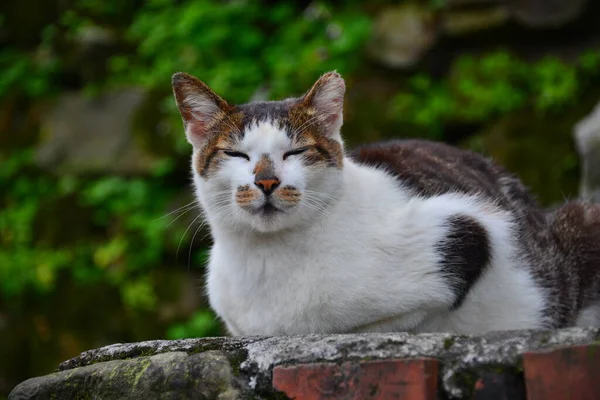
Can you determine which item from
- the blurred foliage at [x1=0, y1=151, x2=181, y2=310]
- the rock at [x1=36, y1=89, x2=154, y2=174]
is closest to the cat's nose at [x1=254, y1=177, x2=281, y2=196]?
the blurred foliage at [x1=0, y1=151, x2=181, y2=310]

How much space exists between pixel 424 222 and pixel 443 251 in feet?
0.38

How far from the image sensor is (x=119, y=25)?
7703 mm

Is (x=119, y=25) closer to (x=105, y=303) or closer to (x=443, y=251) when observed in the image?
(x=105, y=303)

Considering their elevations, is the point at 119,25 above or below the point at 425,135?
above

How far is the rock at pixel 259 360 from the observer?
1.67 meters

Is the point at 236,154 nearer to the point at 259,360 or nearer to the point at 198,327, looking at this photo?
the point at 259,360

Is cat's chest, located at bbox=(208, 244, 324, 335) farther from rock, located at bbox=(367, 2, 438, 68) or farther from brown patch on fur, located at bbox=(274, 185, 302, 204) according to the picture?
rock, located at bbox=(367, 2, 438, 68)

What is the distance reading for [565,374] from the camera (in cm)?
155

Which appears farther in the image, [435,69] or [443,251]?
[435,69]

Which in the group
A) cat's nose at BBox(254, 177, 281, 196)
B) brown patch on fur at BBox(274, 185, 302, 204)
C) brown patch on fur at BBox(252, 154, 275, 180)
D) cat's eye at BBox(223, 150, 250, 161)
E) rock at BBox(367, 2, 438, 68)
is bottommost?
brown patch on fur at BBox(274, 185, 302, 204)

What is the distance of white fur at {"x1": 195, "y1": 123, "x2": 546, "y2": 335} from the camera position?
2410mm

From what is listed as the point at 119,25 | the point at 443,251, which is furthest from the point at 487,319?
the point at 119,25

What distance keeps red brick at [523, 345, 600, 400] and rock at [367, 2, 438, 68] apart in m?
4.73

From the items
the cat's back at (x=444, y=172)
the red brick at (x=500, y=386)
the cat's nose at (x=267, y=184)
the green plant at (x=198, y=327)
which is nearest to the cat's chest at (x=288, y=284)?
the cat's nose at (x=267, y=184)
